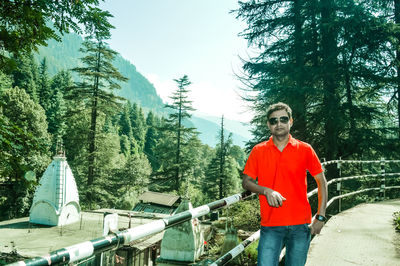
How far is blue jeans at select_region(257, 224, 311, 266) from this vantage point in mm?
2518

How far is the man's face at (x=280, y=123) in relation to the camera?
2698 mm

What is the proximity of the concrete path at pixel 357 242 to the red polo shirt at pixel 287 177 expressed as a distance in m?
2.15

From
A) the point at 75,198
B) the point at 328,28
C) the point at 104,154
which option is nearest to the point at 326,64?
the point at 328,28

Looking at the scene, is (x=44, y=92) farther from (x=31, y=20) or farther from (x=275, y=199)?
(x=275, y=199)

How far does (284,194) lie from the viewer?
2.54m

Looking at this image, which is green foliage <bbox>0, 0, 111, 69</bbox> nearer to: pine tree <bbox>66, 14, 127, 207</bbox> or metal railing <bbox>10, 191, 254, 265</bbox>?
metal railing <bbox>10, 191, 254, 265</bbox>

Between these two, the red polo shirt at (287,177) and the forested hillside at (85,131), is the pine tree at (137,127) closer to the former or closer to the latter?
the forested hillside at (85,131)

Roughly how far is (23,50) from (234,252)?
560cm

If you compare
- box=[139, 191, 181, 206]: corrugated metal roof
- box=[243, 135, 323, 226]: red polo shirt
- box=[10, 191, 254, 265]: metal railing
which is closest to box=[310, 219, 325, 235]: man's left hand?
box=[243, 135, 323, 226]: red polo shirt

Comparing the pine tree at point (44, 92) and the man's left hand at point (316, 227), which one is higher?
the pine tree at point (44, 92)

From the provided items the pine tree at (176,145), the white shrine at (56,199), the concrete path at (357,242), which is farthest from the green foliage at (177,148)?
the concrete path at (357,242)

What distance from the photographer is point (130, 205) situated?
140ft

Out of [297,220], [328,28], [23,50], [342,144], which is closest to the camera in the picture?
[297,220]

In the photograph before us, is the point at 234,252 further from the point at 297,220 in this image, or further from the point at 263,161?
the point at 263,161
